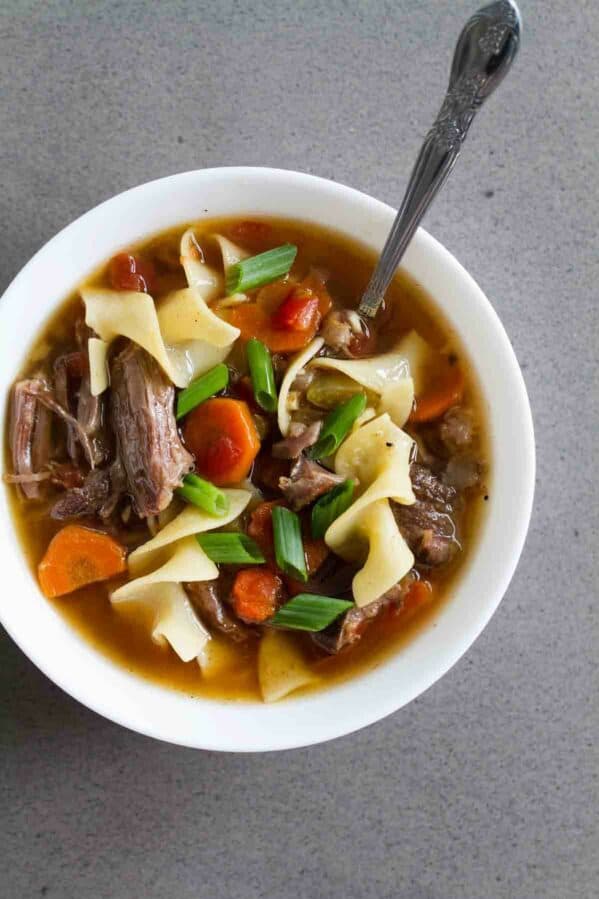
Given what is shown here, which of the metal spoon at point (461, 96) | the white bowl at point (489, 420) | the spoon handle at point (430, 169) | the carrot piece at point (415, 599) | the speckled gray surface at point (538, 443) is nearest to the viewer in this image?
the metal spoon at point (461, 96)

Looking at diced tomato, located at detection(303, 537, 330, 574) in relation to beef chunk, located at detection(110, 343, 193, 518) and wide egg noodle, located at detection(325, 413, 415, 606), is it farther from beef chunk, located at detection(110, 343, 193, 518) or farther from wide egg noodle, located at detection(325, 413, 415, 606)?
beef chunk, located at detection(110, 343, 193, 518)

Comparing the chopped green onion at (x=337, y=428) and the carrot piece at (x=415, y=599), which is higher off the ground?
the chopped green onion at (x=337, y=428)

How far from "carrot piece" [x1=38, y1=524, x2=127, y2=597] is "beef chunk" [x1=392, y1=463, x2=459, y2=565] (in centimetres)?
95

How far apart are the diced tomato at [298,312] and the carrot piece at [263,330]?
15 millimetres

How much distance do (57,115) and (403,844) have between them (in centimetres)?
289

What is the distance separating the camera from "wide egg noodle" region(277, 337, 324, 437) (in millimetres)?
2740

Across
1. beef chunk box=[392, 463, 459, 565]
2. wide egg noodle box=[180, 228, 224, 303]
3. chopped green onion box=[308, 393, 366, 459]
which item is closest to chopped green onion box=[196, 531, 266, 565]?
chopped green onion box=[308, 393, 366, 459]

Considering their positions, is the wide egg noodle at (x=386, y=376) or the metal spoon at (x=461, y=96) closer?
the metal spoon at (x=461, y=96)

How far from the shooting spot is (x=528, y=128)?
10.0 ft

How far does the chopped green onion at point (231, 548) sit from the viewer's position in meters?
2.72

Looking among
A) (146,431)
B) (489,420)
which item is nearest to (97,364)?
(146,431)

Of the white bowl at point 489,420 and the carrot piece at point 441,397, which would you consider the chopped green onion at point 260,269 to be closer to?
the white bowl at point 489,420

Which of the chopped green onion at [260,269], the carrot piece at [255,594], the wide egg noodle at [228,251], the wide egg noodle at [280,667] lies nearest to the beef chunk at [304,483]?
the carrot piece at [255,594]

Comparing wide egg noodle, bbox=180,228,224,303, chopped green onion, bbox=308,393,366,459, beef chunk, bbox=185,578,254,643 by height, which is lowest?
beef chunk, bbox=185,578,254,643
